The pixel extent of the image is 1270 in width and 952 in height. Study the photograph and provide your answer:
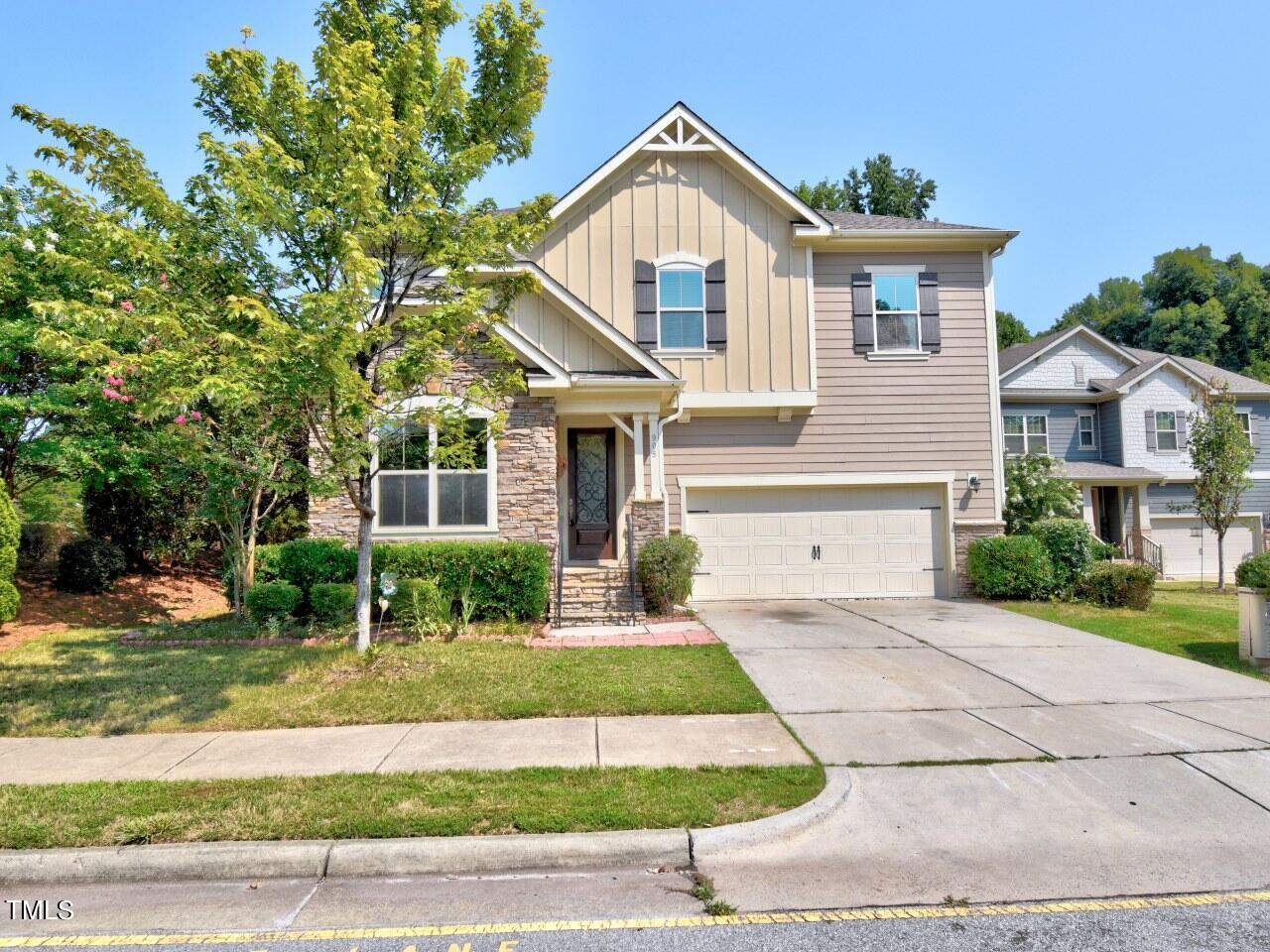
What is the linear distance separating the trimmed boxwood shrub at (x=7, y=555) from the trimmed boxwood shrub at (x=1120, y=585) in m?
16.6

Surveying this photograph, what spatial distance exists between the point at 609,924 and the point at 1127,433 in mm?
26265

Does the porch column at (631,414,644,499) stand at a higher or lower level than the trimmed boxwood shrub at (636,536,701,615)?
higher

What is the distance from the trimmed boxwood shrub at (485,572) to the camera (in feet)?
34.2

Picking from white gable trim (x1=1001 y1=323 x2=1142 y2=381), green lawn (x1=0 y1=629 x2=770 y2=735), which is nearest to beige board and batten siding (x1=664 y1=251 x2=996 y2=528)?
green lawn (x1=0 y1=629 x2=770 y2=735)

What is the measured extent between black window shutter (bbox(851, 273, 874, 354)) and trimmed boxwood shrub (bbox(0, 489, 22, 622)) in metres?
13.9

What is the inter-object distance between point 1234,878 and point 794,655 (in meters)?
5.00

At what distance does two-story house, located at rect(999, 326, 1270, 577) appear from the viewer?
2283cm

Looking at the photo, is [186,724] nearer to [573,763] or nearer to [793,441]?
[573,763]

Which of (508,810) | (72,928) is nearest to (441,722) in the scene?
(508,810)

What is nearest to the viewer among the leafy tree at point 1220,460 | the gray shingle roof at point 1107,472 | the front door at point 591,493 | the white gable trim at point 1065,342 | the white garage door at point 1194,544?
the front door at point 591,493

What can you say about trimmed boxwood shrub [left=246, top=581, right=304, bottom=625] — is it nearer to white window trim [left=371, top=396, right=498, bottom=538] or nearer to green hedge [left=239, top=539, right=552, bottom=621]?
green hedge [left=239, top=539, right=552, bottom=621]

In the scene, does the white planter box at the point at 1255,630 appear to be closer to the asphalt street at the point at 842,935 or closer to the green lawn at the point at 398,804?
the asphalt street at the point at 842,935

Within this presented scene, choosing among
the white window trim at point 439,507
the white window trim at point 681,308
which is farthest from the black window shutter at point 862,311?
the white window trim at point 439,507

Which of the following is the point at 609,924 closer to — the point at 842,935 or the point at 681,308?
the point at 842,935
